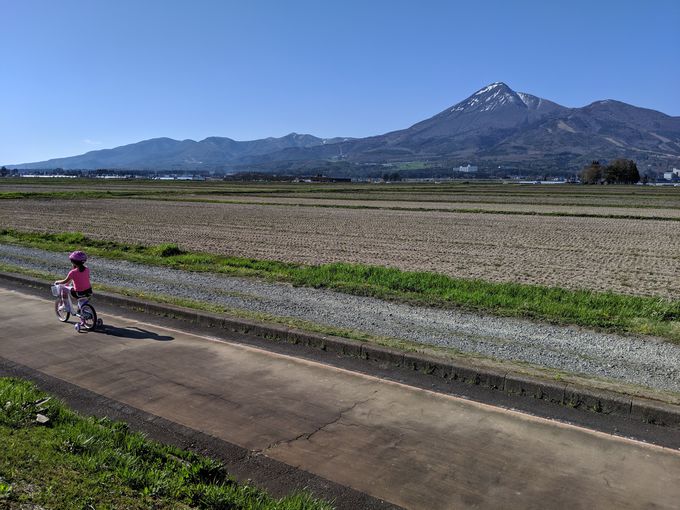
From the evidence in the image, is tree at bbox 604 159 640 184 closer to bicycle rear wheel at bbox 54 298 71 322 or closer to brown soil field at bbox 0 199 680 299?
brown soil field at bbox 0 199 680 299

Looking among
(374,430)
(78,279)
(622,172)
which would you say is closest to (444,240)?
(78,279)

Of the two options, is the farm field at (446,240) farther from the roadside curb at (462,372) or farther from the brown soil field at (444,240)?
the roadside curb at (462,372)

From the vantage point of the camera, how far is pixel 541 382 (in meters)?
6.36

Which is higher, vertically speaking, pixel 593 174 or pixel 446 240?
pixel 593 174

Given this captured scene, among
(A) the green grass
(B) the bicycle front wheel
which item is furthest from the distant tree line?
(A) the green grass

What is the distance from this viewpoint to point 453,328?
9.09m

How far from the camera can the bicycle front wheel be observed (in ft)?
29.3

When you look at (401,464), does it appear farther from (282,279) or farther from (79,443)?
(282,279)

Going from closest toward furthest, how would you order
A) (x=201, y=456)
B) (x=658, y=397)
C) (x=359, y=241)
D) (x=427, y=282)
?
1. (x=201, y=456)
2. (x=658, y=397)
3. (x=427, y=282)
4. (x=359, y=241)

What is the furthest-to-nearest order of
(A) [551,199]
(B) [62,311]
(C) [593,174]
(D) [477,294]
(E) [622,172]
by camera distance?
(C) [593,174]
(E) [622,172]
(A) [551,199]
(D) [477,294]
(B) [62,311]

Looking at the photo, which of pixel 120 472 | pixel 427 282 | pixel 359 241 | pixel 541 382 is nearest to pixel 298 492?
pixel 120 472

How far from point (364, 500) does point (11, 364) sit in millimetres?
5256

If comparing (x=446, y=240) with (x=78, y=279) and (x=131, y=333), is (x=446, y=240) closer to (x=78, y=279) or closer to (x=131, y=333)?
(x=131, y=333)

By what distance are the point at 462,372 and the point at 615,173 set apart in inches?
6405
